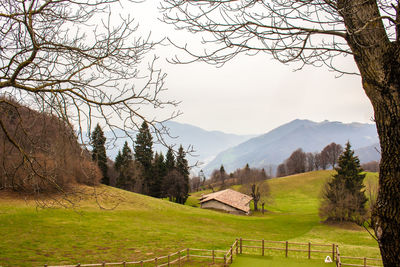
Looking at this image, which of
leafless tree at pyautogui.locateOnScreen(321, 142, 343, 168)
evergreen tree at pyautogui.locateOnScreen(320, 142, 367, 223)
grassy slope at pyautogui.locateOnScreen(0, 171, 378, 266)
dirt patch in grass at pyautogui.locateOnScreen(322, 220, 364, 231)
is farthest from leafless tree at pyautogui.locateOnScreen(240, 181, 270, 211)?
leafless tree at pyautogui.locateOnScreen(321, 142, 343, 168)

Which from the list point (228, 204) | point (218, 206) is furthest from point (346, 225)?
point (218, 206)

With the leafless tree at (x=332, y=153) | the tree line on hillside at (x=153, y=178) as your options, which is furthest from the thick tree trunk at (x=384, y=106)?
the leafless tree at (x=332, y=153)

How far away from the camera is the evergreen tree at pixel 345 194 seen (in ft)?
132

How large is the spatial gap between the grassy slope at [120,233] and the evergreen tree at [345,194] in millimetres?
2407

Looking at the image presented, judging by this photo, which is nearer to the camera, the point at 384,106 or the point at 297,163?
the point at 384,106

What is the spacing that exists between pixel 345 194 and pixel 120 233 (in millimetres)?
34673

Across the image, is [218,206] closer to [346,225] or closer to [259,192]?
[259,192]

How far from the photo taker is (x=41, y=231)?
2288 cm

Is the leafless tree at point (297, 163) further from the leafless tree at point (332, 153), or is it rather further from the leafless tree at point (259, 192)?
the leafless tree at point (259, 192)

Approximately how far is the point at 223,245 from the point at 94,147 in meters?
21.3

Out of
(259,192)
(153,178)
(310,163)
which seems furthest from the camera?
(310,163)

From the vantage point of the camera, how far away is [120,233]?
83.7 ft

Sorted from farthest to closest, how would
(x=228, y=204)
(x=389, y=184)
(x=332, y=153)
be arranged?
(x=332, y=153) → (x=228, y=204) → (x=389, y=184)

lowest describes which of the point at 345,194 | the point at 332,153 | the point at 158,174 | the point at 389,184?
the point at 345,194
